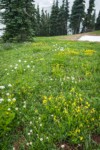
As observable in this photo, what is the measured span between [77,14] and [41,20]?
52.0 feet

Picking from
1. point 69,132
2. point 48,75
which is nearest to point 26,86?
point 48,75

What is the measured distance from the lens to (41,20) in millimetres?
64062

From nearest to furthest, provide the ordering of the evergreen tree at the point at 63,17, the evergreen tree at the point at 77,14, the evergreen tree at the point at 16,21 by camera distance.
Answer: the evergreen tree at the point at 16,21 < the evergreen tree at the point at 77,14 < the evergreen tree at the point at 63,17

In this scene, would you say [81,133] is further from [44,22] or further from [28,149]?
[44,22]

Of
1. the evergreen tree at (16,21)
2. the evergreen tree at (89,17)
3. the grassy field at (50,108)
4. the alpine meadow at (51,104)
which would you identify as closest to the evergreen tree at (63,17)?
the evergreen tree at (89,17)

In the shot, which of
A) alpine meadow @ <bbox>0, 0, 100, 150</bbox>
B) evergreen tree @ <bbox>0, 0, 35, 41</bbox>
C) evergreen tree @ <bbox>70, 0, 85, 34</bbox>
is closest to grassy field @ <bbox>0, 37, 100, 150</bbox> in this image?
alpine meadow @ <bbox>0, 0, 100, 150</bbox>

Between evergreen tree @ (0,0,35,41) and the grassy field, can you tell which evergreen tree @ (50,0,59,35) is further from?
the grassy field

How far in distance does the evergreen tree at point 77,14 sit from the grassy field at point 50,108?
46953mm

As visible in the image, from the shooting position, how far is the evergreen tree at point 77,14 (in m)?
51.1

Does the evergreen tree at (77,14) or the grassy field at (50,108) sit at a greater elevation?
the evergreen tree at (77,14)

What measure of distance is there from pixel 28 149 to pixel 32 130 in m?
0.49

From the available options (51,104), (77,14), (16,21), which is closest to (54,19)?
(77,14)

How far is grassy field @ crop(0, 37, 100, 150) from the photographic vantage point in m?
3.97

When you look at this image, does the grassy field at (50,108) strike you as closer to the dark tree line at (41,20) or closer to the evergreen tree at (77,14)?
the dark tree line at (41,20)
